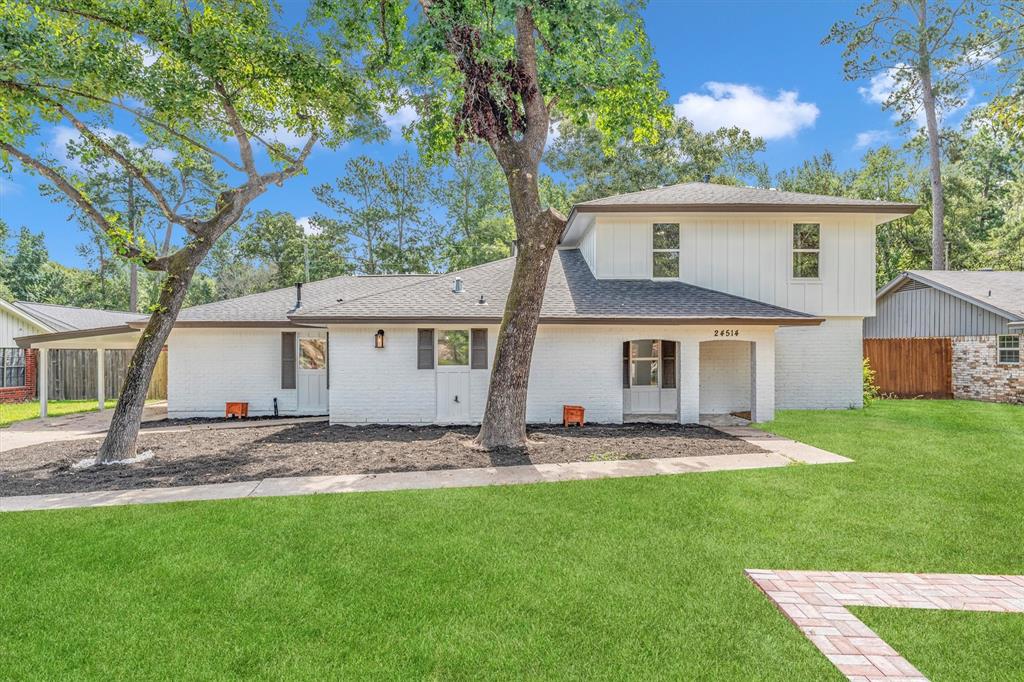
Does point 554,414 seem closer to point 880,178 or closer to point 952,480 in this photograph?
point 952,480

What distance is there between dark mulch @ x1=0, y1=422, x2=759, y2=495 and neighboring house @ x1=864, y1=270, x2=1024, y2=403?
1099 cm

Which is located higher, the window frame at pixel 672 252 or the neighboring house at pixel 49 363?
the window frame at pixel 672 252

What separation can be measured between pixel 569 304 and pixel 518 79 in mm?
4659

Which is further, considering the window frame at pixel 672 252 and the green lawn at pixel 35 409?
the green lawn at pixel 35 409

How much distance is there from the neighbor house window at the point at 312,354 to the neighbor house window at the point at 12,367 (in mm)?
13328

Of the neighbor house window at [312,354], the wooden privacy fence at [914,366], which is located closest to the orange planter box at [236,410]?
the neighbor house window at [312,354]

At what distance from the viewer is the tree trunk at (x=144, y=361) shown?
7875 mm

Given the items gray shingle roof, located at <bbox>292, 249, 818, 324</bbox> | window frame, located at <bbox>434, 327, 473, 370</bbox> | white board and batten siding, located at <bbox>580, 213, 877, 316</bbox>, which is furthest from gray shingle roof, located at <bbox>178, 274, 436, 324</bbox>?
white board and batten siding, located at <bbox>580, 213, 877, 316</bbox>

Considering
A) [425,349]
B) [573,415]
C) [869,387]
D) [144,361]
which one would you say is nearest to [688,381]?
[573,415]

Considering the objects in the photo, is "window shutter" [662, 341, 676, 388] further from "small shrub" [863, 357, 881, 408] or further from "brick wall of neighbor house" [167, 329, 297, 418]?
"brick wall of neighbor house" [167, 329, 297, 418]

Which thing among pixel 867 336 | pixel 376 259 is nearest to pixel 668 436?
pixel 867 336

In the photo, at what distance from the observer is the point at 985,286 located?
54.5 feet

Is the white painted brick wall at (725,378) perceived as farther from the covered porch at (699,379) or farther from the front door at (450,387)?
the front door at (450,387)

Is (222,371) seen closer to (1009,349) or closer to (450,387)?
(450,387)
